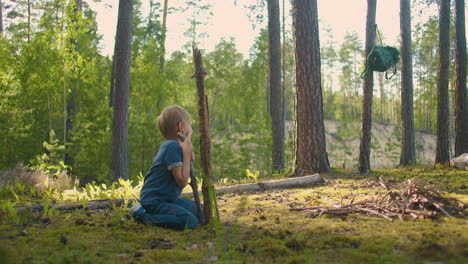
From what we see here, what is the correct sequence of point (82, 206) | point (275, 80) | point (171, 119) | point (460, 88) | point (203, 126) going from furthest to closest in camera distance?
point (275, 80) → point (460, 88) → point (82, 206) → point (171, 119) → point (203, 126)

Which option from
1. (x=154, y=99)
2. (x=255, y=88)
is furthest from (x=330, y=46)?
(x=154, y=99)

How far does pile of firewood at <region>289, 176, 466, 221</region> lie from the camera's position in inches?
142

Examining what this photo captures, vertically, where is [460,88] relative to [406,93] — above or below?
below

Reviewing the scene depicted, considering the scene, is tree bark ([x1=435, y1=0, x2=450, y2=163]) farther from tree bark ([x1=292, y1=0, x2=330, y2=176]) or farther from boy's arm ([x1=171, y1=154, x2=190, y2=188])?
boy's arm ([x1=171, y1=154, x2=190, y2=188])

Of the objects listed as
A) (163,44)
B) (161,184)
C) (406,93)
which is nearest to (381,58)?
(161,184)

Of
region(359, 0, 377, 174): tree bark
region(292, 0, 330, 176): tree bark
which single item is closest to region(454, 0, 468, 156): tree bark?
region(359, 0, 377, 174): tree bark

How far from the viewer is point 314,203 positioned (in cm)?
480

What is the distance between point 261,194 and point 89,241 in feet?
10.6

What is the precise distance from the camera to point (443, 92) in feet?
30.3

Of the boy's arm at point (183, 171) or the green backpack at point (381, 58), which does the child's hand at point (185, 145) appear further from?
the green backpack at point (381, 58)

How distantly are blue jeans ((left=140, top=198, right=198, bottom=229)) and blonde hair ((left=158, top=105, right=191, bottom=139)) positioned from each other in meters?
0.77

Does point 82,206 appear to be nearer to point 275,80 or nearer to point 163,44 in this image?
point 275,80

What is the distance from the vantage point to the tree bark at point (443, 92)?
363 inches

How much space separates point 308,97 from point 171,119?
4385 millimetres
